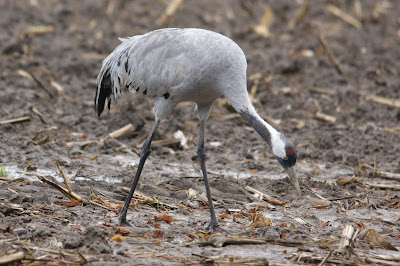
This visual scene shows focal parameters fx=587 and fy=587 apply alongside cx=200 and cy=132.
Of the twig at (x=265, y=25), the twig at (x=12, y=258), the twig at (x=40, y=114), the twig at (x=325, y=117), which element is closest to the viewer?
the twig at (x=12, y=258)

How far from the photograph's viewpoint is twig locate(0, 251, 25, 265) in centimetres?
388

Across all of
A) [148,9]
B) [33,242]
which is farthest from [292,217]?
[148,9]

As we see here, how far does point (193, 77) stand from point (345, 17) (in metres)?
9.79

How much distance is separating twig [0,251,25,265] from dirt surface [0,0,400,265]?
79 millimetres

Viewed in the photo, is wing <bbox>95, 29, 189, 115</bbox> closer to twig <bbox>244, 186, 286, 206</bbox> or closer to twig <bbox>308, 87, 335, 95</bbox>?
twig <bbox>244, 186, 286, 206</bbox>

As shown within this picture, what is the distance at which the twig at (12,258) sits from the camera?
12.7 feet

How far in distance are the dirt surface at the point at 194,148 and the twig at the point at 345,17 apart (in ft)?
0.44

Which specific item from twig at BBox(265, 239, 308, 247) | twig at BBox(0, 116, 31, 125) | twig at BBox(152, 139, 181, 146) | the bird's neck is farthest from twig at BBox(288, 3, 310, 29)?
twig at BBox(265, 239, 308, 247)

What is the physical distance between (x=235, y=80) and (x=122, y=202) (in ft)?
5.38

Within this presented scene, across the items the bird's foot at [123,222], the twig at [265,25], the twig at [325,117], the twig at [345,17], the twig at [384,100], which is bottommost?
the twig at [325,117]

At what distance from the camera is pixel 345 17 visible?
14.2 metres

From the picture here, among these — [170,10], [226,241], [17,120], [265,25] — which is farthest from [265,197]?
[170,10]

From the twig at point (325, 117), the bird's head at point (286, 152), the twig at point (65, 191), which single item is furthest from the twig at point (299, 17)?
the twig at point (65, 191)

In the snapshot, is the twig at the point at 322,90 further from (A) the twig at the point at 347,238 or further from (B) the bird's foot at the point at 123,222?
(B) the bird's foot at the point at 123,222
